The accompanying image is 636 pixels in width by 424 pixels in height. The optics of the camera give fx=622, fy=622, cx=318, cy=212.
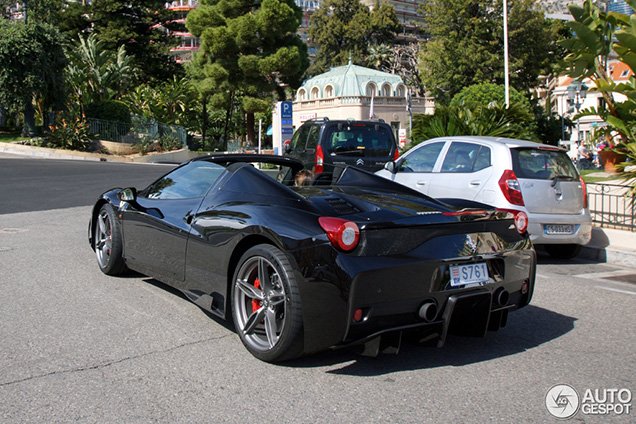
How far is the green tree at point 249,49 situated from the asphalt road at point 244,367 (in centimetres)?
4538

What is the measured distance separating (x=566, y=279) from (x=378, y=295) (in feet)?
14.0

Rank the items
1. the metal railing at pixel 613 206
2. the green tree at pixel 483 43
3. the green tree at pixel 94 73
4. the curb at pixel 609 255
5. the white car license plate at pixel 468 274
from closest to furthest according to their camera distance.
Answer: the white car license plate at pixel 468 274 → the curb at pixel 609 255 → the metal railing at pixel 613 206 → the green tree at pixel 94 73 → the green tree at pixel 483 43

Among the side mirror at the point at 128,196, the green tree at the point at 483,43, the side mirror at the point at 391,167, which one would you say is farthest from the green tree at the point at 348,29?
the side mirror at the point at 128,196

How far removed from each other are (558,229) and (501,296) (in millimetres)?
4370

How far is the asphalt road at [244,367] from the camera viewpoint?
332 cm

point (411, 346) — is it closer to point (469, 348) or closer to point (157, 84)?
point (469, 348)

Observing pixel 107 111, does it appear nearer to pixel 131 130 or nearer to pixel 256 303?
pixel 131 130

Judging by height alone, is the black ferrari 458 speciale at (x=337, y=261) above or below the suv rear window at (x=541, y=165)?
below

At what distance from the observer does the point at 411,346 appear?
4.49 m

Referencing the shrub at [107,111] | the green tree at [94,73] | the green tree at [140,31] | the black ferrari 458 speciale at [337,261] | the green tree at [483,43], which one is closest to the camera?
the black ferrari 458 speciale at [337,261]

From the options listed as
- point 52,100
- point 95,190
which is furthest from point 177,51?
point 95,190

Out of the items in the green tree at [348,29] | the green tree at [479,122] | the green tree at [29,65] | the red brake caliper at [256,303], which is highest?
the green tree at [348,29]

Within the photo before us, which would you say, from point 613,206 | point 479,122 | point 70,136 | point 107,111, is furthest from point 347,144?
point 107,111

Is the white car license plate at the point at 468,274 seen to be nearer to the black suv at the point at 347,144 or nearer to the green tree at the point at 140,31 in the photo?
the black suv at the point at 347,144
